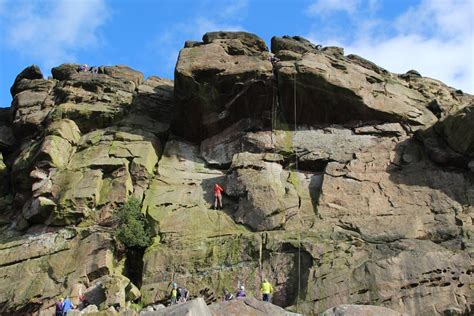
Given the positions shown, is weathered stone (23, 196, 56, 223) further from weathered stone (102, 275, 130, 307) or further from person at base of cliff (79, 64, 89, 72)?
person at base of cliff (79, 64, 89, 72)

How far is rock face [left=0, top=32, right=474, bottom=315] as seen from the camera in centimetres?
2698

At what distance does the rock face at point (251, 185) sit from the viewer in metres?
27.0

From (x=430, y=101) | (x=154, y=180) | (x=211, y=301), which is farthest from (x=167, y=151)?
(x=430, y=101)

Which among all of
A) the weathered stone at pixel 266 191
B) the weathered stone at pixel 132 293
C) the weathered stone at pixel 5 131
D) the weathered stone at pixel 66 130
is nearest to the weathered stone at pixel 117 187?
the weathered stone at pixel 66 130

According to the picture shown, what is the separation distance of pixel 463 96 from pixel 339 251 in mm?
17601

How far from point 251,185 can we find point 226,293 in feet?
22.3

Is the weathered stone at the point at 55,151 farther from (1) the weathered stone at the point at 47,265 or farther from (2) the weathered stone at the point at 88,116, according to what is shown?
(1) the weathered stone at the point at 47,265

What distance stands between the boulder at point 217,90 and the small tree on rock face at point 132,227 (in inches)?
294

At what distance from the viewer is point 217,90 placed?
37062 mm

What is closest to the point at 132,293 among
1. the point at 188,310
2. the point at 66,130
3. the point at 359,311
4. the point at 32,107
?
the point at 188,310

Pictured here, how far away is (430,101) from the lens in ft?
124

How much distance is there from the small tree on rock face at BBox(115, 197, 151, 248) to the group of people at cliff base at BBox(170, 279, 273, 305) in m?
3.98

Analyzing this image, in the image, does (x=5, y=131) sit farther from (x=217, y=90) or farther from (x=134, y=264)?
(x=134, y=264)

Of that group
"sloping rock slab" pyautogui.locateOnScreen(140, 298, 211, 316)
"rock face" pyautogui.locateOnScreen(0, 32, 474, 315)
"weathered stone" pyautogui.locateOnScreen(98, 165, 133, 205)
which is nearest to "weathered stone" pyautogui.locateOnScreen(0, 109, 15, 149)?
"rock face" pyautogui.locateOnScreen(0, 32, 474, 315)
